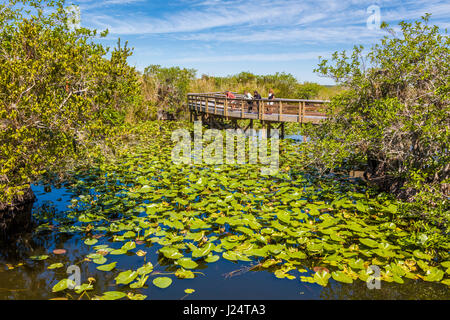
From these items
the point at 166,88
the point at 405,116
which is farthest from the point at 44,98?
the point at 166,88

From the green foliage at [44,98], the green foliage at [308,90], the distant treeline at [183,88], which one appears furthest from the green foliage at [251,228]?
the green foliage at [308,90]

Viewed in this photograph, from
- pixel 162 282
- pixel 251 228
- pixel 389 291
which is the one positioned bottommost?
pixel 389 291

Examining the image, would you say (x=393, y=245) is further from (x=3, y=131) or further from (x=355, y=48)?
(x=3, y=131)

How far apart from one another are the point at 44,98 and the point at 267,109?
11332mm

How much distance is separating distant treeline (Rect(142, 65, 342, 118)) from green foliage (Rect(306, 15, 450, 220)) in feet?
41.2

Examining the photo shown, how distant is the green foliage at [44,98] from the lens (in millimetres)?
5070

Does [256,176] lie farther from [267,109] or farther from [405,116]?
[267,109]

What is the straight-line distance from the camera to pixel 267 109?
612 inches

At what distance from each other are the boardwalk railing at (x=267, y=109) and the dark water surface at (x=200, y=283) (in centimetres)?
788

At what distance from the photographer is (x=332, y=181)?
30.1 ft

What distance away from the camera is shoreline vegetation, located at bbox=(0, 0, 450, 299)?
5066mm

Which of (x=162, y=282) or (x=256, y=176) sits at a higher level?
(x=256, y=176)

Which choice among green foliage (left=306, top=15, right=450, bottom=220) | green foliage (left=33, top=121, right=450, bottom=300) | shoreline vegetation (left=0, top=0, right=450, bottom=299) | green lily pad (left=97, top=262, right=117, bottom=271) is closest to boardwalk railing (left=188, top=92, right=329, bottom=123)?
green foliage (left=306, top=15, right=450, bottom=220)
